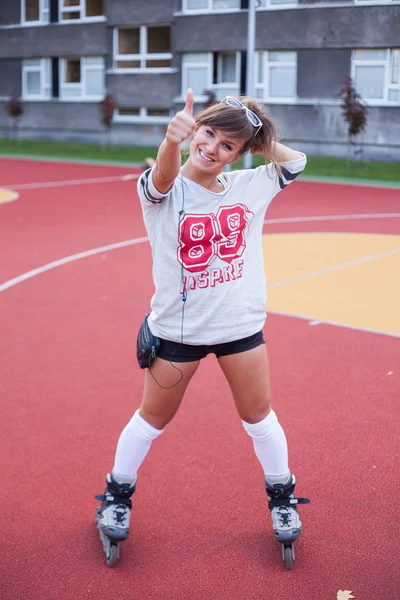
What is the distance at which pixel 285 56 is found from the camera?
28312mm

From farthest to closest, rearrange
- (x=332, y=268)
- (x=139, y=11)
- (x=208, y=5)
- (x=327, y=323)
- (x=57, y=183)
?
(x=139, y=11) → (x=208, y=5) → (x=57, y=183) → (x=332, y=268) → (x=327, y=323)

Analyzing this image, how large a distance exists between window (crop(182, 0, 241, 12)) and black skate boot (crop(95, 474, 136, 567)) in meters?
28.2

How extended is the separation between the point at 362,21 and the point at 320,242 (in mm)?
16706

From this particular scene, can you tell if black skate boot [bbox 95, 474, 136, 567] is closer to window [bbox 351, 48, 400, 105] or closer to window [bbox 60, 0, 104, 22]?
window [bbox 351, 48, 400, 105]

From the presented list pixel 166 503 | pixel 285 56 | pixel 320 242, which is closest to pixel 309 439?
pixel 166 503

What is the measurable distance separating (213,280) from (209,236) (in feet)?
0.58

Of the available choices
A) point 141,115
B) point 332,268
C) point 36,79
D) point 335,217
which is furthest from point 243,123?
point 36,79

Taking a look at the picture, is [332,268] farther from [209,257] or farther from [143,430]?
[209,257]

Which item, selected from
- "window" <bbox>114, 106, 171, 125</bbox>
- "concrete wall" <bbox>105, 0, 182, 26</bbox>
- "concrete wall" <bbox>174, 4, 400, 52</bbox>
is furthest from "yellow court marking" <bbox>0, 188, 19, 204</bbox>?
"concrete wall" <bbox>105, 0, 182, 26</bbox>

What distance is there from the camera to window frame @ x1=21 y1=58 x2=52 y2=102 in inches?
1423

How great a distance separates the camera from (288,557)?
3381 mm

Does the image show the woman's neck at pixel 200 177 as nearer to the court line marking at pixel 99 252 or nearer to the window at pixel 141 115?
the court line marking at pixel 99 252

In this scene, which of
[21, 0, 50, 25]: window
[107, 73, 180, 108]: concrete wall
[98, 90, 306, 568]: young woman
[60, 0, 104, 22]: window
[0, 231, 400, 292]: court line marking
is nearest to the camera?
[98, 90, 306, 568]: young woman

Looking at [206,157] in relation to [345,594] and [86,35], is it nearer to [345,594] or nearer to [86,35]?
[345,594]
